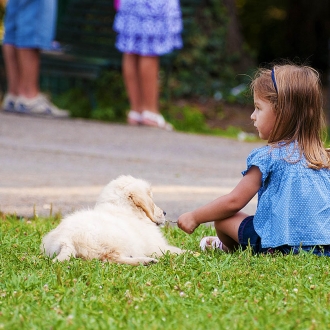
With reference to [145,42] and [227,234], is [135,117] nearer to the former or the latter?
[145,42]

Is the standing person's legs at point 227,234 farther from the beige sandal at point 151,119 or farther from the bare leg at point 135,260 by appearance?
the beige sandal at point 151,119

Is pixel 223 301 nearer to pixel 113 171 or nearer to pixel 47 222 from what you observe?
pixel 47 222

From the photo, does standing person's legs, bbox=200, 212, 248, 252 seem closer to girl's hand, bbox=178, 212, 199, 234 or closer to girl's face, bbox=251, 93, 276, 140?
girl's hand, bbox=178, 212, 199, 234

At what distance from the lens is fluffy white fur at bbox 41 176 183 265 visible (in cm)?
360

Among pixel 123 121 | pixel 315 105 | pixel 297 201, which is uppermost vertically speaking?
pixel 315 105

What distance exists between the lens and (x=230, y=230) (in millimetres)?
3988

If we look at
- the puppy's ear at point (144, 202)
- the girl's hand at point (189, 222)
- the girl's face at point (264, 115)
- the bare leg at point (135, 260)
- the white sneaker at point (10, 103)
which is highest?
the girl's face at point (264, 115)

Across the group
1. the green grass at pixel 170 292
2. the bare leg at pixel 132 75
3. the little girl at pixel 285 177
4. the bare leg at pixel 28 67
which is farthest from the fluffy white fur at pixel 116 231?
the bare leg at pixel 28 67

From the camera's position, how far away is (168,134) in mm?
8797

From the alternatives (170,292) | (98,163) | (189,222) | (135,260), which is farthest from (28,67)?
(170,292)

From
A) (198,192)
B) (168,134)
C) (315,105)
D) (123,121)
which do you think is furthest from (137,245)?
(123,121)

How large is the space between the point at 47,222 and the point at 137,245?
3.48 ft

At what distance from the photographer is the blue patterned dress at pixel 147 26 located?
28.7ft

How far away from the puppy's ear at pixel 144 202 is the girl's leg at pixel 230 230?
37 cm
